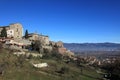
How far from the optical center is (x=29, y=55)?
232ft

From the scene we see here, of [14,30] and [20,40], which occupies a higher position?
[14,30]

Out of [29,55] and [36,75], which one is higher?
[29,55]

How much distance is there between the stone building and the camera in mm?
96994

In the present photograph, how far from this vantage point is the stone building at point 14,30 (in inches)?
3819

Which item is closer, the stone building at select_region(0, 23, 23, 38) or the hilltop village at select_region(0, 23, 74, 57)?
the hilltop village at select_region(0, 23, 74, 57)

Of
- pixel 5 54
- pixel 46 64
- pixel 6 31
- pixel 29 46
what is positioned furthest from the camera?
pixel 6 31

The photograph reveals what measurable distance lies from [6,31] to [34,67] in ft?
130

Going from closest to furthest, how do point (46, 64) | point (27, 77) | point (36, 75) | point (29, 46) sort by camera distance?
1. point (27, 77)
2. point (36, 75)
3. point (46, 64)
4. point (29, 46)

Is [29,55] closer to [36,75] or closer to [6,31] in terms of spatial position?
[36,75]

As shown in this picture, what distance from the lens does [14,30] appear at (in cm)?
9925

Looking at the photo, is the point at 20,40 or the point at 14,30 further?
the point at 14,30

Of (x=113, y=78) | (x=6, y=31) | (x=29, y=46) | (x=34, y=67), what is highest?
(x=6, y=31)

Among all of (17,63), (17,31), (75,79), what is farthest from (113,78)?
(17,31)

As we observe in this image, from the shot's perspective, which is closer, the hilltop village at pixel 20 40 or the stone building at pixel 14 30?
the hilltop village at pixel 20 40
